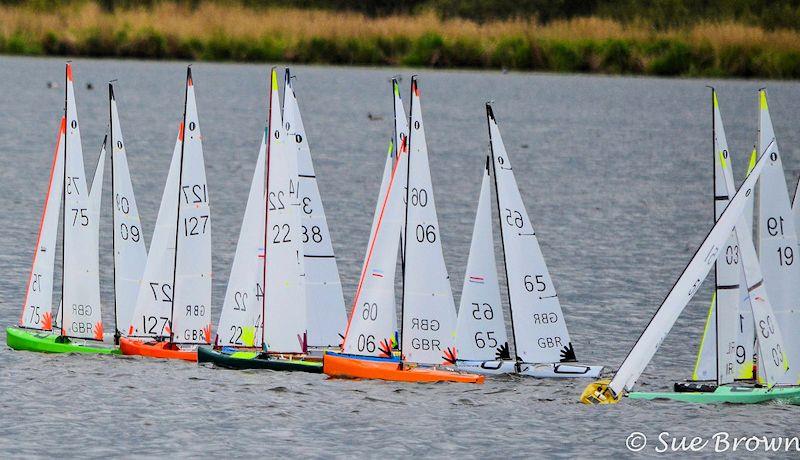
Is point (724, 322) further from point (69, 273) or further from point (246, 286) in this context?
point (69, 273)

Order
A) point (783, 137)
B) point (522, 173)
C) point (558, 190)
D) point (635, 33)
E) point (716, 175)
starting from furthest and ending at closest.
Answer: point (635, 33), point (783, 137), point (522, 173), point (558, 190), point (716, 175)

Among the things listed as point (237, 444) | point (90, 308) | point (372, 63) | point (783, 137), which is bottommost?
point (237, 444)

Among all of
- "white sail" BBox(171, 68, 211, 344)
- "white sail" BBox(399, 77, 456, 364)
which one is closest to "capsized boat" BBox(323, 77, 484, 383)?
"white sail" BBox(399, 77, 456, 364)

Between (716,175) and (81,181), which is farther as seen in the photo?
(81,181)

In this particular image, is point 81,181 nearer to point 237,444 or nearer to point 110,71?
point 237,444

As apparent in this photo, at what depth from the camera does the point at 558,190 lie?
6544 cm

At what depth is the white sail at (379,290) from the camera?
29.3 metres

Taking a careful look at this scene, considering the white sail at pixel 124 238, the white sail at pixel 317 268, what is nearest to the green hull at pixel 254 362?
the white sail at pixel 317 268

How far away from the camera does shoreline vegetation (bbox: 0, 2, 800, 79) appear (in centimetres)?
10738

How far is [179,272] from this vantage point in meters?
30.6

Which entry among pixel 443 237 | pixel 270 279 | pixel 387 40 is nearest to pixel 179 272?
pixel 270 279

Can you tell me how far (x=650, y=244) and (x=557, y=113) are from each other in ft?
168

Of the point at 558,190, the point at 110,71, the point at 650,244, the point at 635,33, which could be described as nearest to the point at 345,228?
the point at 650,244

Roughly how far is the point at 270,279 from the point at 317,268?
1.08 m
